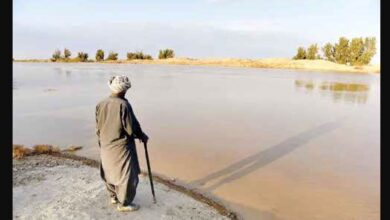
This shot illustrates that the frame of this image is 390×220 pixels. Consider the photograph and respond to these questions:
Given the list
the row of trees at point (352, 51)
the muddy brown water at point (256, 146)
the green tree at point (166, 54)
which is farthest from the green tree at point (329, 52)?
the muddy brown water at point (256, 146)

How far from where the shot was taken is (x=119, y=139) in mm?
4391

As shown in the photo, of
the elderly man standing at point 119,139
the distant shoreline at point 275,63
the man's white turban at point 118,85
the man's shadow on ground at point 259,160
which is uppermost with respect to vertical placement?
the distant shoreline at point 275,63

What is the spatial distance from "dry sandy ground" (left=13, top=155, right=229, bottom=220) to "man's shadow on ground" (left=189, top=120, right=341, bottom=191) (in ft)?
3.93

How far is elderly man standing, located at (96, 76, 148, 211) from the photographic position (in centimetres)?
430

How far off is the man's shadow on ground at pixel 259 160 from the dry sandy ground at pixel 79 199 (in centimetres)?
120

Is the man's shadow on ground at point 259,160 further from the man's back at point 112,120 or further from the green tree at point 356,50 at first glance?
the green tree at point 356,50

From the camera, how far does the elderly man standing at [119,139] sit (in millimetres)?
4301

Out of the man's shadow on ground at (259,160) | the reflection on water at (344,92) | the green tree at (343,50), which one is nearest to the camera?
the man's shadow on ground at (259,160)

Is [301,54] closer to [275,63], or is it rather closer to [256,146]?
[275,63]

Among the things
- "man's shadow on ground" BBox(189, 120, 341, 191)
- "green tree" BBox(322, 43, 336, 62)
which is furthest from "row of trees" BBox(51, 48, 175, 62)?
"man's shadow on ground" BBox(189, 120, 341, 191)

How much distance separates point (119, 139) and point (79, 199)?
1059 mm
